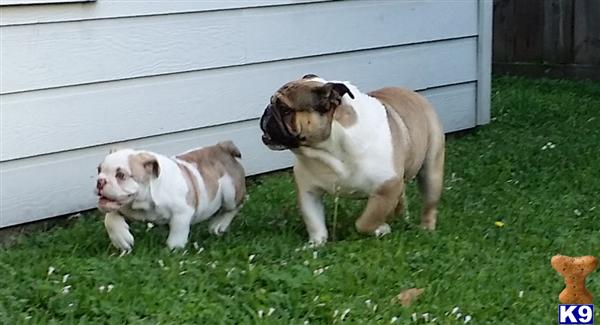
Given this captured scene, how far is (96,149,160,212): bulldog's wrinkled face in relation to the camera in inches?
221

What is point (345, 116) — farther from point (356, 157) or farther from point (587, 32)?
point (587, 32)

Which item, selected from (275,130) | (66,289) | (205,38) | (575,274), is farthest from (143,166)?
(575,274)

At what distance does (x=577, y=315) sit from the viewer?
467cm

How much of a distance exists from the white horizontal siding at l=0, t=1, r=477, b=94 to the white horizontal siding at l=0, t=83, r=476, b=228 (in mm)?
421

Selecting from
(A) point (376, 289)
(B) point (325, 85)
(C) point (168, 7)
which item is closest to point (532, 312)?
(A) point (376, 289)

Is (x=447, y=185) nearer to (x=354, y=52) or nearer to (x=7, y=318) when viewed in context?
(x=354, y=52)

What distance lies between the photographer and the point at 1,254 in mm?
6023

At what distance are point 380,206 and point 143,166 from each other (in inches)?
49.4

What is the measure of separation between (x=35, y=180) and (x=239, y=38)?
5.93 feet

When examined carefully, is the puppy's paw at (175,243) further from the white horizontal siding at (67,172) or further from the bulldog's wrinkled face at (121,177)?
the white horizontal siding at (67,172)

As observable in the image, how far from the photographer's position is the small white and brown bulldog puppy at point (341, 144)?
19.2 feet

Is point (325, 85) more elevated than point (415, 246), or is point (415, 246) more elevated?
point (325, 85)

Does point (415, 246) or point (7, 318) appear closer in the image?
point (7, 318)

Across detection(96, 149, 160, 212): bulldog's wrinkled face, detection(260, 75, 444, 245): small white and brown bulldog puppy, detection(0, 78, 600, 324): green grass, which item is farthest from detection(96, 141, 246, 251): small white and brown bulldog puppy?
detection(260, 75, 444, 245): small white and brown bulldog puppy
